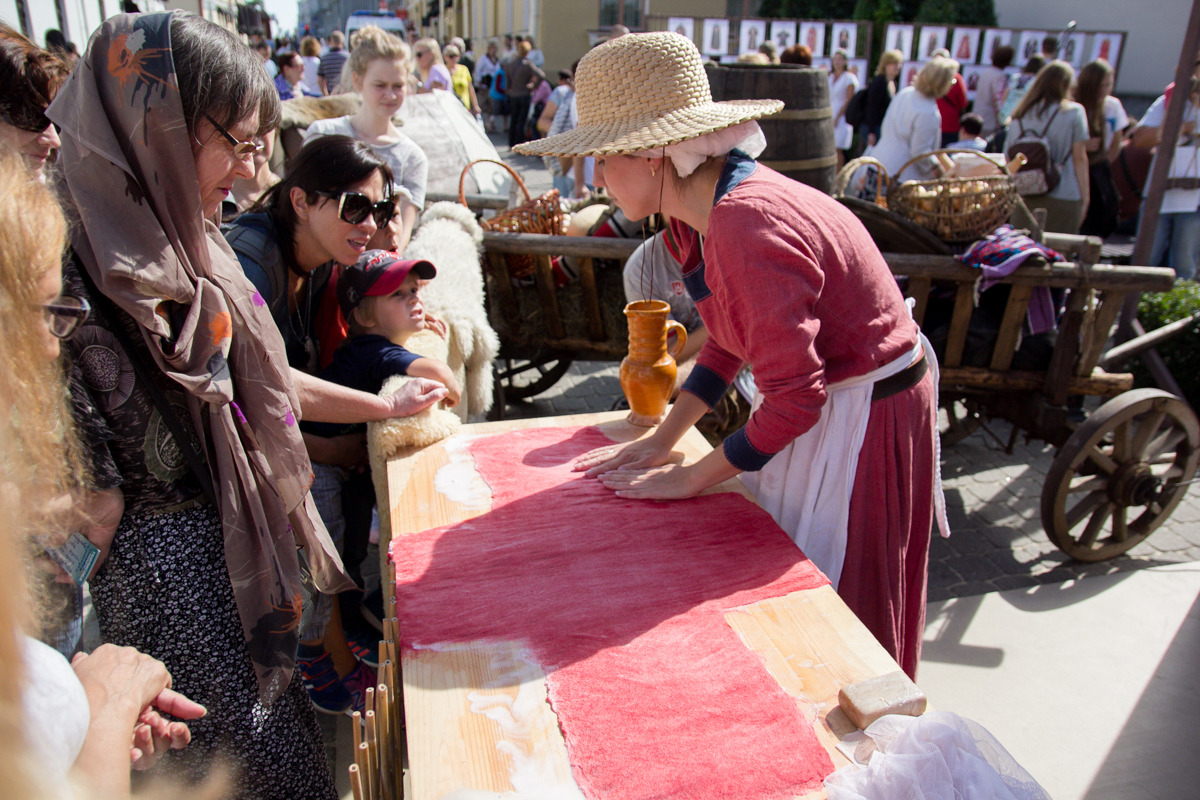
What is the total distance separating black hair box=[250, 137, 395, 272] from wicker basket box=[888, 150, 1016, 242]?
7.01 ft

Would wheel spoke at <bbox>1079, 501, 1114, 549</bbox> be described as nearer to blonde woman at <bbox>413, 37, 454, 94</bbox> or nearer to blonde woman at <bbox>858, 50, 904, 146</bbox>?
blonde woman at <bbox>858, 50, 904, 146</bbox>

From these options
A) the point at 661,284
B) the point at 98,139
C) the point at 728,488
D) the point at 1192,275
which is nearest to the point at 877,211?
the point at 661,284

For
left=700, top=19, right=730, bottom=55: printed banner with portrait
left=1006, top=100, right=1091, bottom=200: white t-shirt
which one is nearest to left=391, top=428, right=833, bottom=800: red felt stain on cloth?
left=1006, top=100, right=1091, bottom=200: white t-shirt

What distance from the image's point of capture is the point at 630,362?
6.43 ft

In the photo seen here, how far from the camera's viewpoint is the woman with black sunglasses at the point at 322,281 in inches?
76.7

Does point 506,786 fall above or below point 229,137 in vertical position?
below

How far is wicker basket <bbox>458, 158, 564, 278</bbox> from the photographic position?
3.55m

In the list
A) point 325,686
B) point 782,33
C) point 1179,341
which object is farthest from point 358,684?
point 782,33

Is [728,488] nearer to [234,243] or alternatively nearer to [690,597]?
[690,597]

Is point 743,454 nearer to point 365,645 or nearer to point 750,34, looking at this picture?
point 365,645

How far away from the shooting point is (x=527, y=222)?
355cm

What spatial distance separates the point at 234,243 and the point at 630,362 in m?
1.05

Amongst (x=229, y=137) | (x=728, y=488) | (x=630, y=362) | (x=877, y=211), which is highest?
(x=229, y=137)

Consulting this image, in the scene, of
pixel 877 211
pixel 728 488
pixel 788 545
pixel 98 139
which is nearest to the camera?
pixel 98 139
